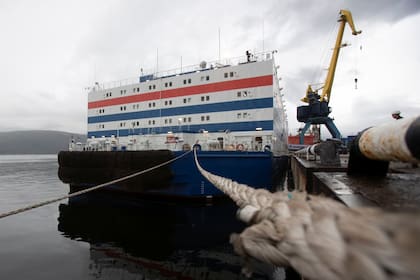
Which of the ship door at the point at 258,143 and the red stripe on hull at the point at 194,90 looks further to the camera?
the red stripe on hull at the point at 194,90

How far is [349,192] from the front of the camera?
2551 millimetres

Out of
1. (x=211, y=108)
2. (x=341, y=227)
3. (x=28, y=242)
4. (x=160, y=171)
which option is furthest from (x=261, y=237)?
(x=211, y=108)

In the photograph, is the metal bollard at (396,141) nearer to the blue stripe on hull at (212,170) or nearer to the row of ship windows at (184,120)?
the blue stripe on hull at (212,170)

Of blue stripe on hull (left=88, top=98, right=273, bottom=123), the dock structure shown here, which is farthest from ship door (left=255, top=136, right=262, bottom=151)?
the dock structure

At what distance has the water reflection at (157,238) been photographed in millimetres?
5727

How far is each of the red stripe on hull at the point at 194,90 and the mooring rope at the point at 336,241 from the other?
13805 millimetres

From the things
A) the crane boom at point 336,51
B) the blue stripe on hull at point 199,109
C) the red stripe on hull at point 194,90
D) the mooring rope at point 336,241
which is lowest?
the mooring rope at point 336,241

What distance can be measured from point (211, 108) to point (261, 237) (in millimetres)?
14445

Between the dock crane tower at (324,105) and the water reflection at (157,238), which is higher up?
the dock crane tower at (324,105)

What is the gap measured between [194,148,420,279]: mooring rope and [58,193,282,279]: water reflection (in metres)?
5.16

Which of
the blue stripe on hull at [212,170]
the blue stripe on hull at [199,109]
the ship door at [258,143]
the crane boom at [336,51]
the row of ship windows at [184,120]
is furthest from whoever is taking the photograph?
the crane boom at [336,51]

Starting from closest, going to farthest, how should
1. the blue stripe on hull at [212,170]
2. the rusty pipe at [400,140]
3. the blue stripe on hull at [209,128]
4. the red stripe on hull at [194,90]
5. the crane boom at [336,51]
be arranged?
the rusty pipe at [400,140] < the blue stripe on hull at [212,170] < the blue stripe on hull at [209,128] < the red stripe on hull at [194,90] < the crane boom at [336,51]

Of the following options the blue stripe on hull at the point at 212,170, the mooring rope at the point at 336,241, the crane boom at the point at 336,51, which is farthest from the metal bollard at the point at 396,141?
the crane boom at the point at 336,51

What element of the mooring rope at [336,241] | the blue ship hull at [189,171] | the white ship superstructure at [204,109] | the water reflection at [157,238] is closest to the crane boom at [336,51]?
the white ship superstructure at [204,109]
